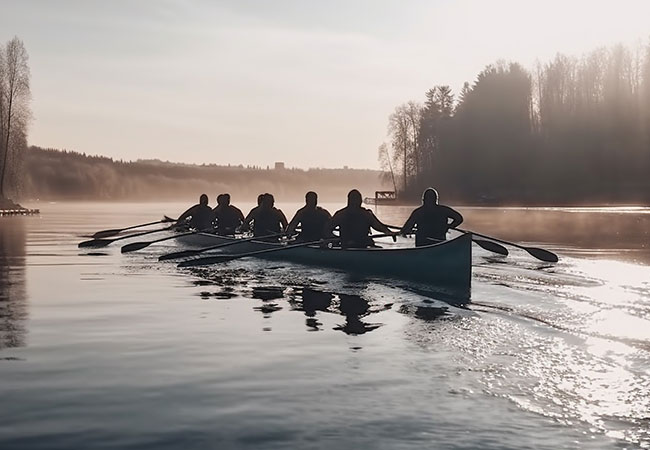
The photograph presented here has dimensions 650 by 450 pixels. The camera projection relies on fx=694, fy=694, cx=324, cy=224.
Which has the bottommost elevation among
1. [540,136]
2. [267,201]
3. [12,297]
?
[12,297]

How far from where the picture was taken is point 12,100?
63.2 metres

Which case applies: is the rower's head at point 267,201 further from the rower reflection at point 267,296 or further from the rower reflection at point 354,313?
the rower reflection at point 354,313

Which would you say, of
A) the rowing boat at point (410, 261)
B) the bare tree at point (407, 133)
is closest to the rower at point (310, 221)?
the rowing boat at point (410, 261)

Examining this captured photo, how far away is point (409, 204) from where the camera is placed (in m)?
98.7

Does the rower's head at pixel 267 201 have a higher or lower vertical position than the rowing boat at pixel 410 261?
higher

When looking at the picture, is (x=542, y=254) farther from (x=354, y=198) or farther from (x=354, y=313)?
(x=354, y=313)

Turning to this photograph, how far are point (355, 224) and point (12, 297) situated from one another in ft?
26.3

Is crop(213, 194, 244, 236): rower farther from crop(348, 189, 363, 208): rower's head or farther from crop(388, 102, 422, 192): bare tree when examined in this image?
crop(388, 102, 422, 192): bare tree

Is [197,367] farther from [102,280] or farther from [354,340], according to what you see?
[102,280]

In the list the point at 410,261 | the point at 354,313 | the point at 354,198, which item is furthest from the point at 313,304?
the point at 354,198

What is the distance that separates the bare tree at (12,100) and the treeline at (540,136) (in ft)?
175

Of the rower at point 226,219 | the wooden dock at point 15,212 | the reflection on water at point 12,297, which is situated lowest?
the reflection on water at point 12,297

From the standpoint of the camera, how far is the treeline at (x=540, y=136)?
8188 cm

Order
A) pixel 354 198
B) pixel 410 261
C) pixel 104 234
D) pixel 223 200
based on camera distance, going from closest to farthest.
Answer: pixel 410 261, pixel 354 198, pixel 223 200, pixel 104 234
